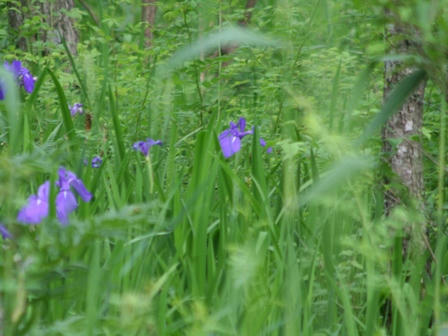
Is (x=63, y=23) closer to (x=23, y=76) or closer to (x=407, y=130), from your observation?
(x=23, y=76)

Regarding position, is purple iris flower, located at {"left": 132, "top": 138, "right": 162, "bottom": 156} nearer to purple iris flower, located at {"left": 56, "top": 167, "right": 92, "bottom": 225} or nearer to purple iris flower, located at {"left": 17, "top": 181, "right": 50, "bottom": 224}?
purple iris flower, located at {"left": 56, "top": 167, "right": 92, "bottom": 225}

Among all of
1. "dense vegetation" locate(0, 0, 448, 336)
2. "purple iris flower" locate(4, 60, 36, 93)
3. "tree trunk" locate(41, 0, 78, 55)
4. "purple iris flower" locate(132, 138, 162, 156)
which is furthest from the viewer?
"tree trunk" locate(41, 0, 78, 55)

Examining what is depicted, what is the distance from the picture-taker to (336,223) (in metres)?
1.76

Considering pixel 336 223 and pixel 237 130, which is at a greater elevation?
pixel 237 130

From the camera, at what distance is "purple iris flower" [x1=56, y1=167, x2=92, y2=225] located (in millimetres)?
1546

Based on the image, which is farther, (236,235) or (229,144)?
(229,144)

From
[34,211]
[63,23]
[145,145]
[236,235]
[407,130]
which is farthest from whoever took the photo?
[63,23]

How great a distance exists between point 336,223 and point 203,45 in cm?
84

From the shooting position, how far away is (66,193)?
5.09ft

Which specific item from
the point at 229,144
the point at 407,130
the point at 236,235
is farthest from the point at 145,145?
the point at 407,130

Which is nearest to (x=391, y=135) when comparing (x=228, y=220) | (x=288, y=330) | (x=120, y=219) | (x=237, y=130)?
(x=228, y=220)

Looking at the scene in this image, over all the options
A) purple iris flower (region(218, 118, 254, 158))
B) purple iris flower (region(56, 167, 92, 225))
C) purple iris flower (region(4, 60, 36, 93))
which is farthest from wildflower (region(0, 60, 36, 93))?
purple iris flower (region(56, 167, 92, 225))

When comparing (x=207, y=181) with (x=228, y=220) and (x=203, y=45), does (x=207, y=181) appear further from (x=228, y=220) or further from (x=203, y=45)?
(x=203, y=45)

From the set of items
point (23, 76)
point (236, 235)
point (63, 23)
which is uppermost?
point (63, 23)
